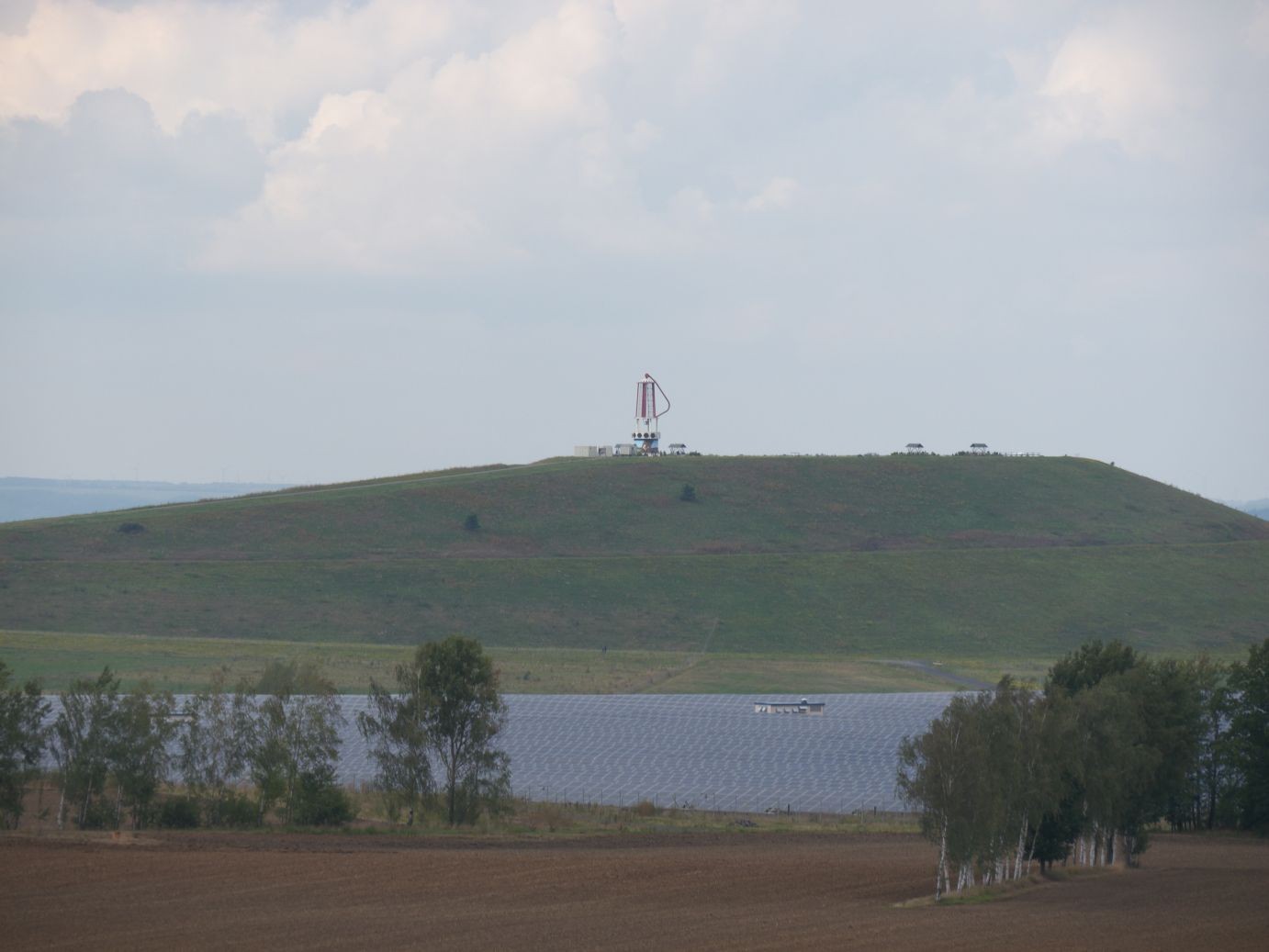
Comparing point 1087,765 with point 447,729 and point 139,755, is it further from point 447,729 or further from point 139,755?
point 139,755

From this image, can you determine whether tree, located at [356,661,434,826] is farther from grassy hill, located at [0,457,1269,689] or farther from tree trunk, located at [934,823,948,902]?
grassy hill, located at [0,457,1269,689]

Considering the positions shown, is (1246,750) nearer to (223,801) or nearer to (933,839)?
(933,839)

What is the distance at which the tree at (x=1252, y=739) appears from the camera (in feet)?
172

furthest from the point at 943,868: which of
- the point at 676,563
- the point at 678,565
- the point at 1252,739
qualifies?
the point at 676,563

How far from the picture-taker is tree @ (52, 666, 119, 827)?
4375 centimetres

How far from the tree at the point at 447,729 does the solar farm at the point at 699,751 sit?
17.4 feet

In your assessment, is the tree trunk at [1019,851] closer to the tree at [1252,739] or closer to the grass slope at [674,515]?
the tree at [1252,739]

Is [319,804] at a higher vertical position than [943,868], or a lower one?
higher

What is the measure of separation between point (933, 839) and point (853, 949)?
932 cm

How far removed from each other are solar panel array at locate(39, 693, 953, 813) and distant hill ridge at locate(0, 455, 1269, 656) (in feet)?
81.4

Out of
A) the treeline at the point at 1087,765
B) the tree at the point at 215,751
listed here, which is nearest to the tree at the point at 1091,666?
the treeline at the point at 1087,765

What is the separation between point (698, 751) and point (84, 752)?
2651cm

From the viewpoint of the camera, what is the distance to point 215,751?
1772 inches

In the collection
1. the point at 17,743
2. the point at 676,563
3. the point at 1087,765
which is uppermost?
the point at 676,563
